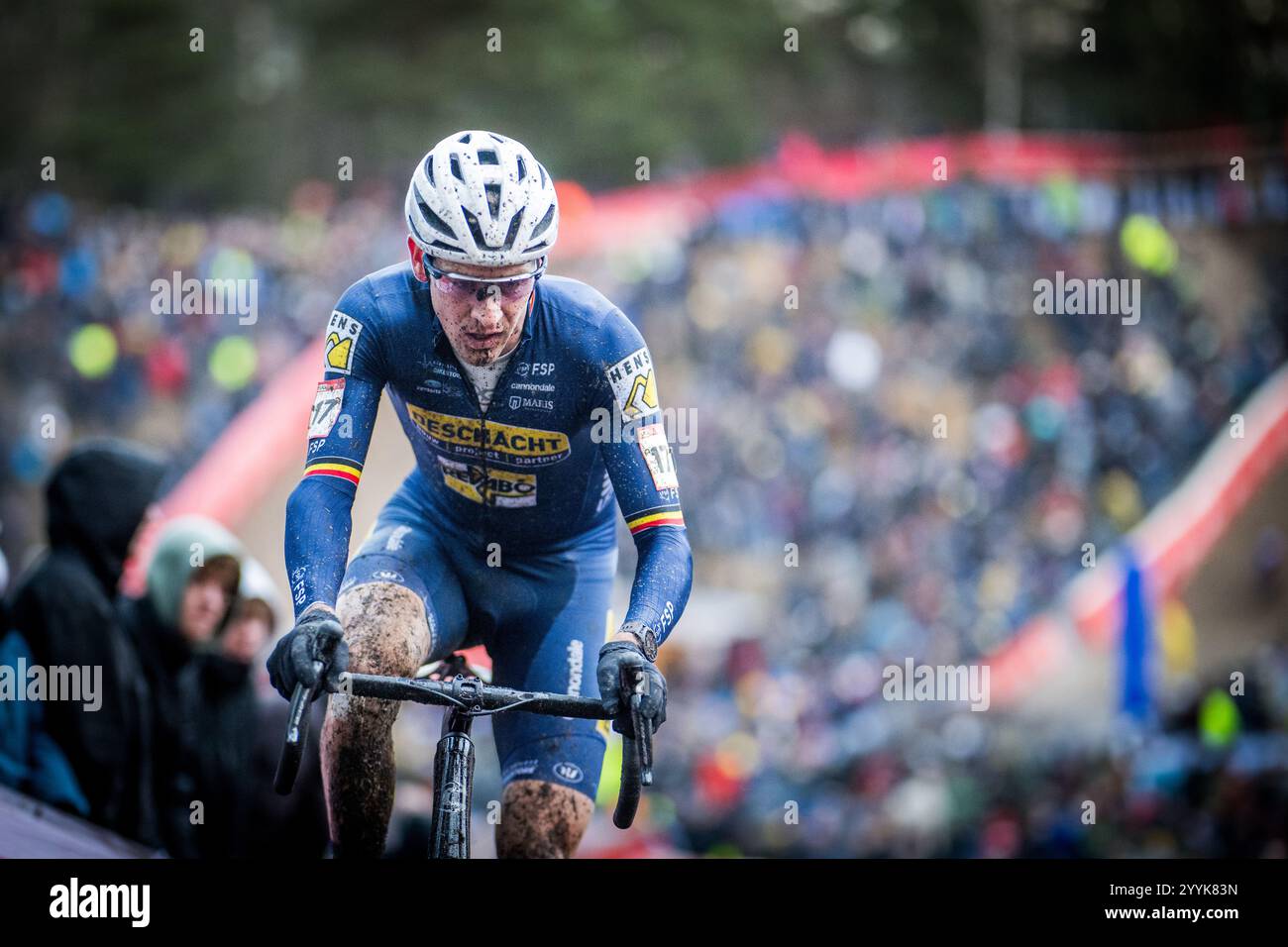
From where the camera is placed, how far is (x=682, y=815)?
1215 cm

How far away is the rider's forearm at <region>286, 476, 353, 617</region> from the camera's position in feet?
14.3

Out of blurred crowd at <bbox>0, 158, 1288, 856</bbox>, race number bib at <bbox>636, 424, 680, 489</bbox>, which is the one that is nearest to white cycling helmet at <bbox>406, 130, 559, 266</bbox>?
race number bib at <bbox>636, 424, 680, 489</bbox>

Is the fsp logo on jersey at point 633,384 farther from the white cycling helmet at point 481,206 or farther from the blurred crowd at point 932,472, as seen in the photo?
Result: the blurred crowd at point 932,472

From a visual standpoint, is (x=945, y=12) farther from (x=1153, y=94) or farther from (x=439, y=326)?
(x=439, y=326)

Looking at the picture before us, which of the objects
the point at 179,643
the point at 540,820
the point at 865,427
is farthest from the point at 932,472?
the point at 540,820

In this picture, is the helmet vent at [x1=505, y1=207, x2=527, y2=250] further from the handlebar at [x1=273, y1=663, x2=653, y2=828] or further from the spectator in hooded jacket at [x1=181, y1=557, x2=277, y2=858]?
the spectator in hooded jacket at [x1=181, y1=557, x2=277, y2=858]

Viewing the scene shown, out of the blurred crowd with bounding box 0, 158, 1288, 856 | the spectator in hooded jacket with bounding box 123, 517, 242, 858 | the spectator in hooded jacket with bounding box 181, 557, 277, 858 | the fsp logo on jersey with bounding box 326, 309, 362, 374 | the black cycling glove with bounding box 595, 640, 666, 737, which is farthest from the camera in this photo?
the blurred crowd with bounding box 0, 158, 1288, 856

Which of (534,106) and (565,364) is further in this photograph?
(534,106)

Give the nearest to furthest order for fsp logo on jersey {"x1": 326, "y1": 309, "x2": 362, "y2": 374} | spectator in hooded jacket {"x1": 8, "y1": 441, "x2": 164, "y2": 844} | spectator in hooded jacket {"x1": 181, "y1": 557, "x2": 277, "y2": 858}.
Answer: fsp logo on jersey {"x1": 326, "y1": 309, "x2": 362, "y2": 374}, spectator in hooded jacket {"x1": 8, "y1": 441, "x2": 164, "y2": 844}, spectator in hooded jacket {"x1": 181, "y1": 557, "x2": 277, "y2": 858}

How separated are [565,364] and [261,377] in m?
12.7

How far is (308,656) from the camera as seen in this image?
3998mm

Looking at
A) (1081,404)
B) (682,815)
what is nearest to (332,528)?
(682,815)

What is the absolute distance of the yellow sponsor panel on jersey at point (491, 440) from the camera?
488 centimetres

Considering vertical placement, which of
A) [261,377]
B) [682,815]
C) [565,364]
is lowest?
[682,815]
